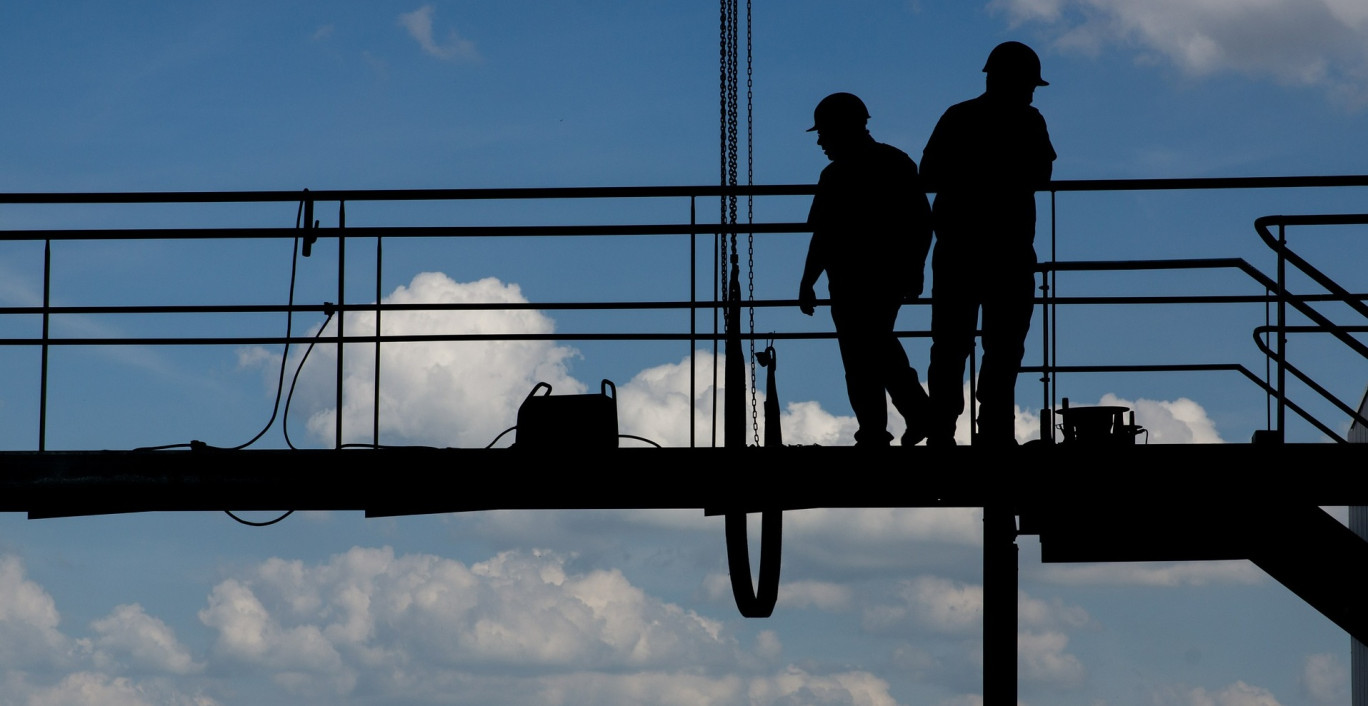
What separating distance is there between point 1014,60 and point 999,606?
2.58 m

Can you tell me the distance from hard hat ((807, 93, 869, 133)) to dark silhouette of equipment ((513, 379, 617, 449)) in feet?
5.75

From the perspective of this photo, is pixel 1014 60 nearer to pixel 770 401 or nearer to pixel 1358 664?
→ pixel 770 401

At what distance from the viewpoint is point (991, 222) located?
25.5 feet

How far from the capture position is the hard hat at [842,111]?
7867mm

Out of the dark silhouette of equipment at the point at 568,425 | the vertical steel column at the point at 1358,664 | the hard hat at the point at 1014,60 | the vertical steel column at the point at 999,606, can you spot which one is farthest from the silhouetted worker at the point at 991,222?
the vertical steel column at the point at 1358,664

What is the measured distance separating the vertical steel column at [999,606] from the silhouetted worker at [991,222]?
414mm

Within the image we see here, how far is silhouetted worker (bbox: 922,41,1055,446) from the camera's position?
7.72 m

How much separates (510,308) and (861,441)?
1.93 meters

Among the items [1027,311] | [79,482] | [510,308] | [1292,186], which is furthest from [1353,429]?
[79,482]

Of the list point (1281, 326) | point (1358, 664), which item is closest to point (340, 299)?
point (1281, 326)

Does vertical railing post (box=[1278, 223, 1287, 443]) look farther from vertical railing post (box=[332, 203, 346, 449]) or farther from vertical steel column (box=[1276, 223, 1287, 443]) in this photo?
vertical railing post (box=[332, 203, 346, 449])

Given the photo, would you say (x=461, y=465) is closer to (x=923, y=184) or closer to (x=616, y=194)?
(x=616, y=194)

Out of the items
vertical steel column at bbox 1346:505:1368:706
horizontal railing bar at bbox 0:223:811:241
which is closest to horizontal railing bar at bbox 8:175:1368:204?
horizontal railing bar at bbox 0:223:811:241

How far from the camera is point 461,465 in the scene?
7.96 meters
